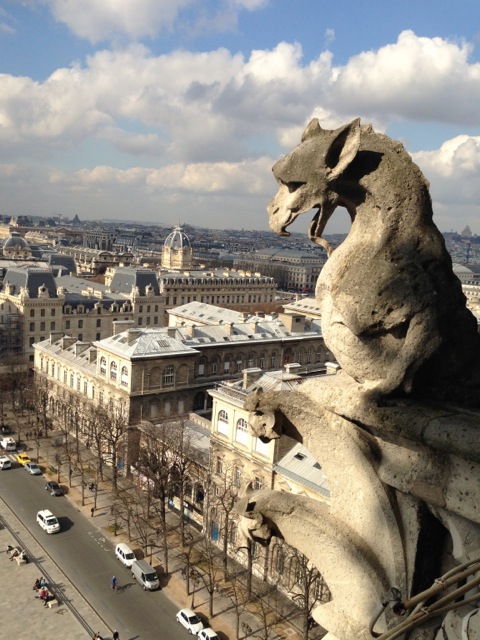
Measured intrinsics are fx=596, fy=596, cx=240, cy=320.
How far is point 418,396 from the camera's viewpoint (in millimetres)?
6238

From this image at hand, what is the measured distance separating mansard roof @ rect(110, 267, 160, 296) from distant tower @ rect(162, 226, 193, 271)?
227 feet

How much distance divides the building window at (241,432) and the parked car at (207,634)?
13638 millimetres

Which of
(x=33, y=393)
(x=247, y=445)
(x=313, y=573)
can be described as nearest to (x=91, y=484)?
(x=247, y=445)

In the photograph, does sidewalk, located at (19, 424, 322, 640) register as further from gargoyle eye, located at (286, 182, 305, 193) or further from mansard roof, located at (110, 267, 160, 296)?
mansard roof, located at (110, 267, 160, 296)

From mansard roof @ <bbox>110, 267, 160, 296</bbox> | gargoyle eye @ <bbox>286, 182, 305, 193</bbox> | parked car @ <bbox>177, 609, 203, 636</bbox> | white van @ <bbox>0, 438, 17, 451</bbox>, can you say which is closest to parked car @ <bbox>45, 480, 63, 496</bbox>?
white van @ <bbox>0, 438, 17, 451</bbox>

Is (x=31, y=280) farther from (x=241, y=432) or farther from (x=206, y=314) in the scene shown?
(x=241, y=432)

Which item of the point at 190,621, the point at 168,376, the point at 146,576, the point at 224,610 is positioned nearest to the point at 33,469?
the point at 168,376

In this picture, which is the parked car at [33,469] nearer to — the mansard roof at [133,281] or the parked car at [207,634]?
the parked car at [207,634]

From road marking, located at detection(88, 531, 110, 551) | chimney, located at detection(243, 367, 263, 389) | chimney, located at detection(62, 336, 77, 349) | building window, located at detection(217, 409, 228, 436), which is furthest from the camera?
chimney, located at detection(62, 336, 77, 349)

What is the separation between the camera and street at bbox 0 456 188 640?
3472 cm

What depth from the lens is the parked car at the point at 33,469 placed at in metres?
55.9

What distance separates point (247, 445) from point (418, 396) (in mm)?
38050

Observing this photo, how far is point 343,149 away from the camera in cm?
635

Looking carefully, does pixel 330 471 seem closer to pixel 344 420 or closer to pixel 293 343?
pixel 344 420
